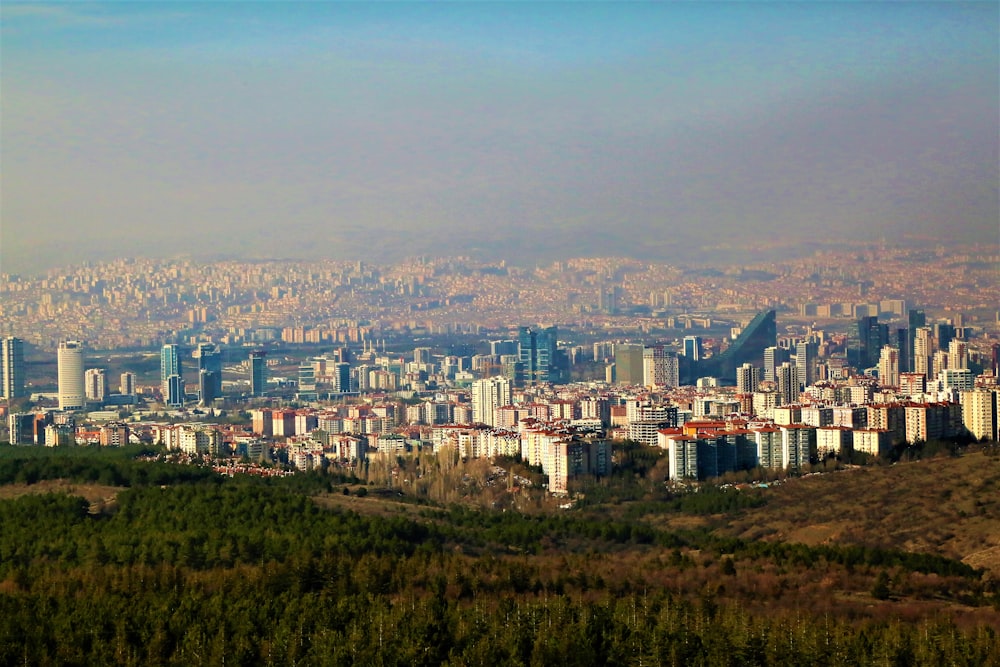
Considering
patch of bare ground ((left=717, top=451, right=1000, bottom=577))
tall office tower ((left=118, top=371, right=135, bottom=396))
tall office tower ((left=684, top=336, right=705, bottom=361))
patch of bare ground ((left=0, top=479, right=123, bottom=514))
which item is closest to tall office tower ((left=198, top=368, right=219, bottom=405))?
tall office tower ((left=118, top=371, right=135, bottom=396))

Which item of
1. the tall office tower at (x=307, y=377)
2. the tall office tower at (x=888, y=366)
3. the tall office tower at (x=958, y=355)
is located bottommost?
the tall office tower at (x=307, y=377)

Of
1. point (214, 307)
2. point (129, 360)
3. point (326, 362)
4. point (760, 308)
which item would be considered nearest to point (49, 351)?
point (129, 360)

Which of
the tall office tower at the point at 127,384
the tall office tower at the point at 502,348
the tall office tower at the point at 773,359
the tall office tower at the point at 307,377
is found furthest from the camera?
the tall office tower at the point at 502,348

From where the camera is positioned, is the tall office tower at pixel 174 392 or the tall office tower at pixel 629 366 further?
the tall office tower at pixel 629 366

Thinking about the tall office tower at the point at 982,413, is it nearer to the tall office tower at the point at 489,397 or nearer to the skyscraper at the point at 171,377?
the tall office tower at the point at 489,397

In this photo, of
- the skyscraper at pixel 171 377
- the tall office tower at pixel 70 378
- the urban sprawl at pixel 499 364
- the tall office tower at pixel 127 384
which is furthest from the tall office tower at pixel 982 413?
the tall office tower at pixel 127 384

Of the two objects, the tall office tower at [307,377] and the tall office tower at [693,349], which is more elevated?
the tall office tower at [693,349]

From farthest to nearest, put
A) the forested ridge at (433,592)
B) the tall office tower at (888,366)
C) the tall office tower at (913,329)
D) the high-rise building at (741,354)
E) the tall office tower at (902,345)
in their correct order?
1. the high-rise building at (741,354)
2. the tall office tower at (902,345)
3. the tall office tower at (913,329)
4. the tall office tower at (888,366)
5. the forested ridge at (433,592)
